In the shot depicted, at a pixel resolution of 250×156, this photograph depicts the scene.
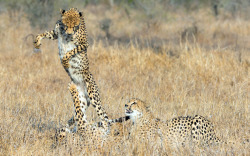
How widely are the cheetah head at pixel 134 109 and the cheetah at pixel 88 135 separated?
0.17 m

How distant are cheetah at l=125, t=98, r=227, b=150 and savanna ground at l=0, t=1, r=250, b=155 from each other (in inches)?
8.5

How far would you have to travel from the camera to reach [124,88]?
692cm

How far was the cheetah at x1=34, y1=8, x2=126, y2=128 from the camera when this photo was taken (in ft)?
13.4

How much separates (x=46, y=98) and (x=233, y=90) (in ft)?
8.97

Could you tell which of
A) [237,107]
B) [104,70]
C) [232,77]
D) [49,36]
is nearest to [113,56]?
[104,70]

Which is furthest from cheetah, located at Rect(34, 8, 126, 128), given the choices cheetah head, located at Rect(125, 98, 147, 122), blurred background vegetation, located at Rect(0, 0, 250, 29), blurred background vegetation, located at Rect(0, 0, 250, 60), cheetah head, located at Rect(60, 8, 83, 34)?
blurred background vegetation, located at Rect(0, 0, 250, 29)

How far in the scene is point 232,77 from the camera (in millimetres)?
7223

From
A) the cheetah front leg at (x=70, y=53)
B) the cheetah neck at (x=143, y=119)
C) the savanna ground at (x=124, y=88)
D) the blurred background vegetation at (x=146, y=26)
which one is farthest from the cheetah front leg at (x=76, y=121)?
the blurred background vegetation at (x=146, y=26)

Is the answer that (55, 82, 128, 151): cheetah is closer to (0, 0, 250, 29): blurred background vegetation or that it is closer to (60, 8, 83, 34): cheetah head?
(60, 8, 83, 34): cheetah head

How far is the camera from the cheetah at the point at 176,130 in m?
4.38

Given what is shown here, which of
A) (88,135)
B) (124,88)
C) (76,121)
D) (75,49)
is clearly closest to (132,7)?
(124,88)

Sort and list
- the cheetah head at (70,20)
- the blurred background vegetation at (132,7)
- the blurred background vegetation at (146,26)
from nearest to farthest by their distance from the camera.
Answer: the cheetah head at (70,20) < the blurred background vegetation at (146,26) < the blurred background vegetation at (132,7)

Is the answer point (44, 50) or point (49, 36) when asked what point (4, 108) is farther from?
point (44, 50)

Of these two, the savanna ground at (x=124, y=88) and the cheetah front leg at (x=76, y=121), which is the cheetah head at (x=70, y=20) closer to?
the cheetah front leg at (x=76, y=121)
